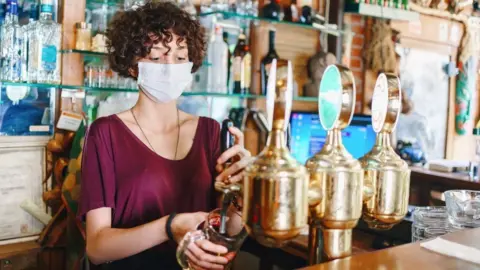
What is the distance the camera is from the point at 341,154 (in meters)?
0.71

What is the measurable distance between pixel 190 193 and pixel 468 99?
152 inches

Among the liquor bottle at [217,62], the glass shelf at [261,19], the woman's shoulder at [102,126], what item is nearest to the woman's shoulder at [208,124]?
the woman's shoulder at [102,126]

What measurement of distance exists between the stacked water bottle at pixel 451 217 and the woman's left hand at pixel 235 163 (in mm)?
494

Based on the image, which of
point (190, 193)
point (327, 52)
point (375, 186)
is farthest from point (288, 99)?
point (327, 52)

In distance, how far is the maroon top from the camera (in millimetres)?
1487

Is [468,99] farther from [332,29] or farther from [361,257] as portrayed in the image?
[361,257]

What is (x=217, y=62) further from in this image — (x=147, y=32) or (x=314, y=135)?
(x=147, y=32)

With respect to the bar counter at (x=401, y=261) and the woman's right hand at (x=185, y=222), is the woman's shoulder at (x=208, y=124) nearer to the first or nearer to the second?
the woman's right hand at (x=185, y=222)

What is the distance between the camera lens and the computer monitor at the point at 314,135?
10.8 feet

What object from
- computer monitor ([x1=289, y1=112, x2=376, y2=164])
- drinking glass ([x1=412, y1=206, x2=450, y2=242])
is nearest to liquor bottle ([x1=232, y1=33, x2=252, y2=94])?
computer monitor ([x1=289, y1=112, x2=376, y2=164])

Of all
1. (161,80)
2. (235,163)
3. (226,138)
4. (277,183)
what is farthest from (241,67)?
(277,183)

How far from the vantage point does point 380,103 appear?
0.80 meters

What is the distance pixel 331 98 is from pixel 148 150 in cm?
97

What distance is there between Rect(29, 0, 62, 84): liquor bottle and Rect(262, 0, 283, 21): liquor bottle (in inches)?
50.7
